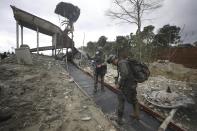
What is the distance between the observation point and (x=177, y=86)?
28.5 feet

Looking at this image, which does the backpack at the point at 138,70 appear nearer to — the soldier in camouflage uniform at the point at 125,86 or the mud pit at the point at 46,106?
the soldier in camouflage uniform at the point at 125,86

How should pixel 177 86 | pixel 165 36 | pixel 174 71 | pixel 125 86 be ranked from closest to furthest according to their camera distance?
pixel 125 86 < pixel 177 86 < pixel 174 71 < pixel 165 36

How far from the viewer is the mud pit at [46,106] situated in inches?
165

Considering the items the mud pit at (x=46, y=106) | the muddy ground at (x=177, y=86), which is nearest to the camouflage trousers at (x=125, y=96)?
the mud pit at (x=46, y=106)

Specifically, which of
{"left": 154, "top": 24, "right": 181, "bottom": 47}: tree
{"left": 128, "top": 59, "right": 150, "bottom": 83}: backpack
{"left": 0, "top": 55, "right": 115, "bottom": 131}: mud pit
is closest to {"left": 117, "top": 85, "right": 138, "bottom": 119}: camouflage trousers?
{"left": 128, "top": 59, "right": 150, "bottom": 83}: backpack

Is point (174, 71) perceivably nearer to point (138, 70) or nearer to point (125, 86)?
point (138, 70)

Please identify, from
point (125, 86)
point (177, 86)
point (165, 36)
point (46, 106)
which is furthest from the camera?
point (165, 36)

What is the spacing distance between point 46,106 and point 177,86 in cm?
641

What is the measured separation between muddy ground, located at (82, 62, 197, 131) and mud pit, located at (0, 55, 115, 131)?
209cm

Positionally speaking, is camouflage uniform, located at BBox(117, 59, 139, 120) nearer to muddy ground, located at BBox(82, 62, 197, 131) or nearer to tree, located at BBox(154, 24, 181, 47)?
muddy ground, located at BBox(82, 62, 197, 131)

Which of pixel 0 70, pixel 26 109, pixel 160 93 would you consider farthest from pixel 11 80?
pixel 160 93

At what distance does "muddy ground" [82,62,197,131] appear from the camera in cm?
516

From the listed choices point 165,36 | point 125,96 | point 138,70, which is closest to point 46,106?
point 125,96

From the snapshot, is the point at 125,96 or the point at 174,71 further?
the point at 174,71
